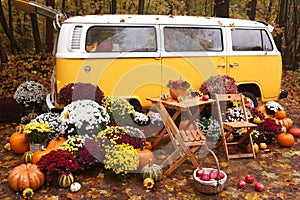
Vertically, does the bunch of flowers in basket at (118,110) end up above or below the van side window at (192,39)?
below

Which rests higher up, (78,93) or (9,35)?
(9,35)

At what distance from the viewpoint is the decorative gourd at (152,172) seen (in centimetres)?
413

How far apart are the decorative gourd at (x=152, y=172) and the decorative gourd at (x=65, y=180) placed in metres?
0.98

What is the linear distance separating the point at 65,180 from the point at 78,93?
1.73 meters

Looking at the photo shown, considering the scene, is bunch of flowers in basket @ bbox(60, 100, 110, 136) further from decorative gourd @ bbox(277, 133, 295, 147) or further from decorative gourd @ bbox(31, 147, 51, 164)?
decorative gourd @ bbox(277, 133, 295, 147)

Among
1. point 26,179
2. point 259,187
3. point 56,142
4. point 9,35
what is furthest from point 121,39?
point 9,35

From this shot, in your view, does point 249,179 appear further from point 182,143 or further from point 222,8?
point 222,8

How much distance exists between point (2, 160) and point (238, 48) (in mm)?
5110

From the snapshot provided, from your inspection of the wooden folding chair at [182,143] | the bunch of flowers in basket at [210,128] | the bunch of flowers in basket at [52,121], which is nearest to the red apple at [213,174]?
the wooden folding chair at [182,143]

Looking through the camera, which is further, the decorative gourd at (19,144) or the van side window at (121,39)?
the van side window at (121,39)

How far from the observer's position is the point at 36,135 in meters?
4.88

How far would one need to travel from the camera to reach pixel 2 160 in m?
5.00

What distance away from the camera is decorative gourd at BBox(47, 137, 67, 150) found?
4.75 meters

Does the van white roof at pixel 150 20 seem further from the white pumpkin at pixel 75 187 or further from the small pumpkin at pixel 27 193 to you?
the small pumpkin at pixel 27 193
